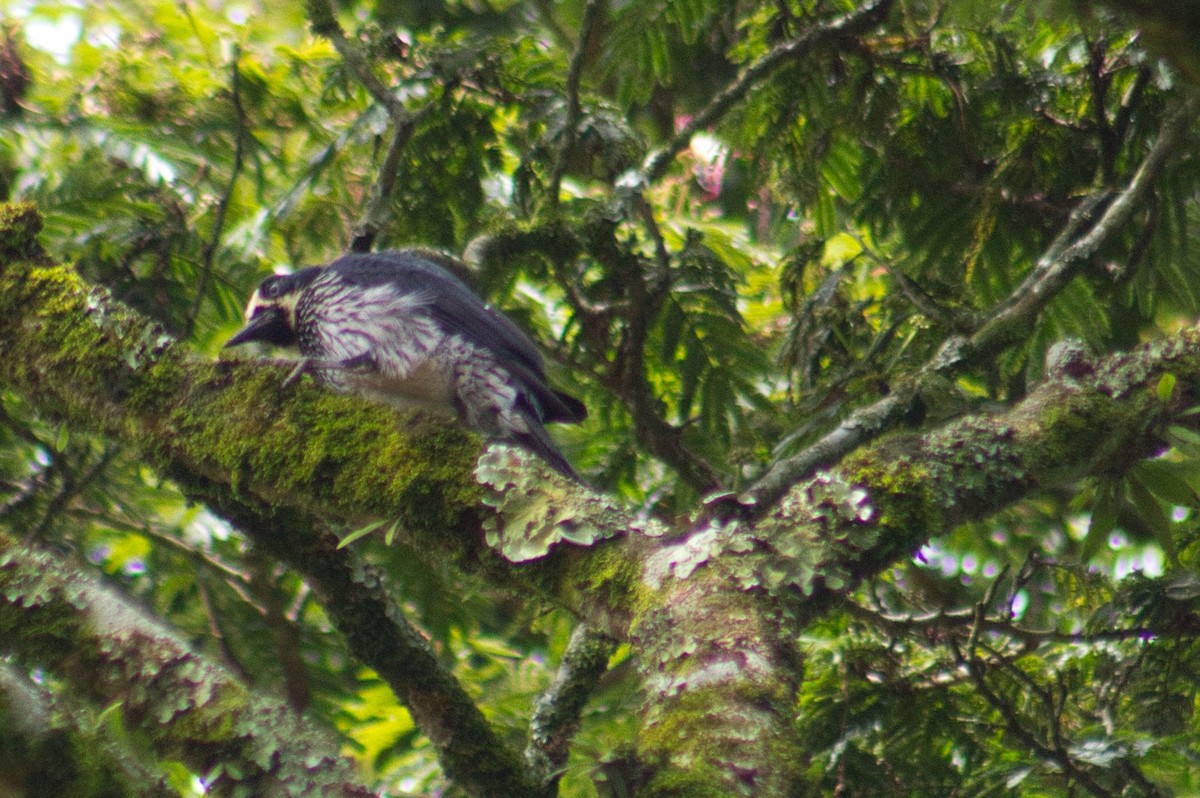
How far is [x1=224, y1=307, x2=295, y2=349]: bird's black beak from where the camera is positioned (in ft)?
14.7


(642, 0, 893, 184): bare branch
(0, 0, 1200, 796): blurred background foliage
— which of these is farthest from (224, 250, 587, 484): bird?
(642, 0, 893, 184): bare branch

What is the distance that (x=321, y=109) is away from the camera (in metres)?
5.22

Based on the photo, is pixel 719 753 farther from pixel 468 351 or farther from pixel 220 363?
pixel 468 351

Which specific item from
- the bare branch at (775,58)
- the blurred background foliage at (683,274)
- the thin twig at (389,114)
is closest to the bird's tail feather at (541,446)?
the blurred background foliage at (683,274)

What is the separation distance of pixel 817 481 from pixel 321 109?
3.46 metres

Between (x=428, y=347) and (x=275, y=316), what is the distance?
0.79 m

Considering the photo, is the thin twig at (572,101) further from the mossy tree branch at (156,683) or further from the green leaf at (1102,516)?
the mossy tree branch at (156,683)

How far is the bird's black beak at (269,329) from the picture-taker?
4.47m

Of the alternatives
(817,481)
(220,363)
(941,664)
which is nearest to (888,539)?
(817,481)

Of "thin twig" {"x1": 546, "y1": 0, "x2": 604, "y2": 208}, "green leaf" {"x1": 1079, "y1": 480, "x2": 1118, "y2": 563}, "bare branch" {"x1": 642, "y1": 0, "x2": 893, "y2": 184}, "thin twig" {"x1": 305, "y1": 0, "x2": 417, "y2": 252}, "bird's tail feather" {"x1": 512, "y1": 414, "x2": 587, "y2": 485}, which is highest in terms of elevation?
"bare branch" {"x1": 642, "y1": 0, "x2": 893, "y2": 184}

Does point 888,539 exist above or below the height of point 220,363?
above

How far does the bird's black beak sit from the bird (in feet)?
0.66

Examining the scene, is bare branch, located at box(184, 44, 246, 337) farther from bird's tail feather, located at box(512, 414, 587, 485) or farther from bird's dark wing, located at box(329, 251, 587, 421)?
bird's tail feather, located at box(512, 414, 587, 485)

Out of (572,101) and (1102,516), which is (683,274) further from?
(1102,516)
